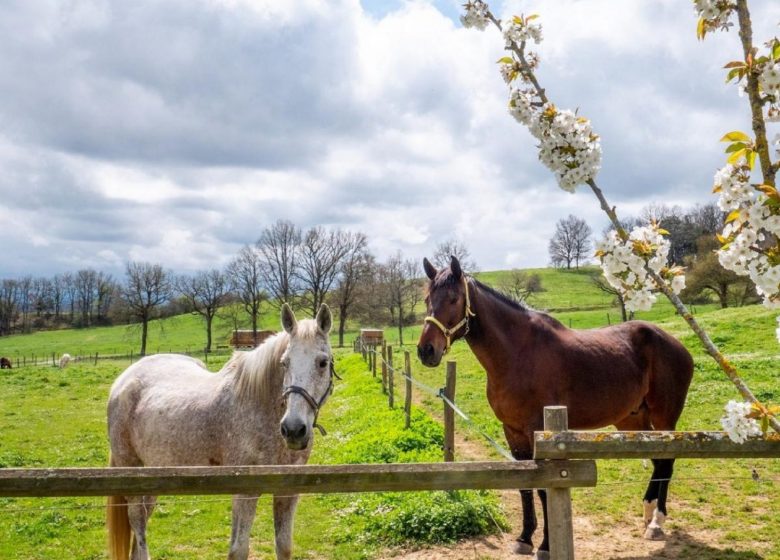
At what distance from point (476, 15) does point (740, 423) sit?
2459mm

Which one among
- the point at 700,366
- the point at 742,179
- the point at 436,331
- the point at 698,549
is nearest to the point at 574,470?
the point at 742,179

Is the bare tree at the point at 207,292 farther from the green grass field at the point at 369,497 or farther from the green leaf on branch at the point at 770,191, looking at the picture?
the green leaf on branch at the point at 770,191

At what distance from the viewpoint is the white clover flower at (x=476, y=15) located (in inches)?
118

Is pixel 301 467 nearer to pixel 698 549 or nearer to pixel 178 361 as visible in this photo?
pixel 178 361

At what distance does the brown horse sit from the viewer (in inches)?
219

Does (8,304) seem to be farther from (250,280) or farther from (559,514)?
(559,514)

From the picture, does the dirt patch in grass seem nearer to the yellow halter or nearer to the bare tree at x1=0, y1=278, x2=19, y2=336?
the yellow halter

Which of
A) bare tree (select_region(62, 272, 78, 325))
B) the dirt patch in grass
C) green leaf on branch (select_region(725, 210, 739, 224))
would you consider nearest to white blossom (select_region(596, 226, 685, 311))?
green leaf on branch (select_region(725, 210, 739, 224))

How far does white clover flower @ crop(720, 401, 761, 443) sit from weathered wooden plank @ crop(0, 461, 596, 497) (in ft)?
2.90

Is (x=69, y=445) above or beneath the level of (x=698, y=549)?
beneath

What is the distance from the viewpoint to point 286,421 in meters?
4.00

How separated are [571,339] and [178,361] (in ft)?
14.8

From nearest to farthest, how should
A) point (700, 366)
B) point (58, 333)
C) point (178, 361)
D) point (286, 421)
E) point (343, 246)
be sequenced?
point (286, 421) → point (178, 361) → point (700, 366) → point (343, 246) → point (58, 333)

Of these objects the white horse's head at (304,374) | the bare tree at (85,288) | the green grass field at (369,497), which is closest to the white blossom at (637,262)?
the white horse's head at (304,374)
